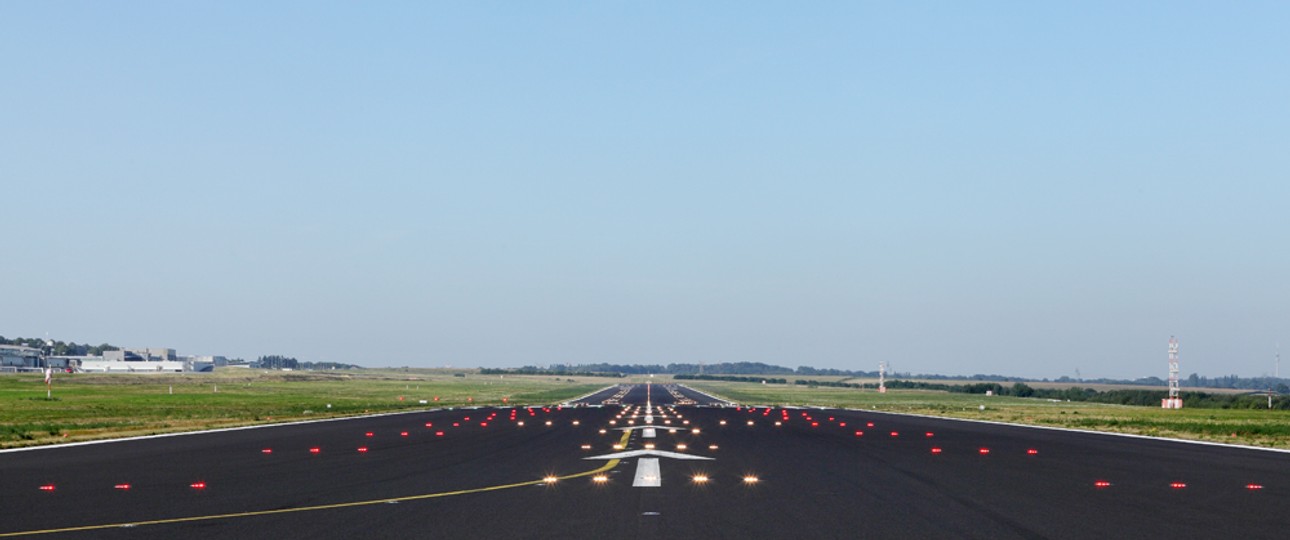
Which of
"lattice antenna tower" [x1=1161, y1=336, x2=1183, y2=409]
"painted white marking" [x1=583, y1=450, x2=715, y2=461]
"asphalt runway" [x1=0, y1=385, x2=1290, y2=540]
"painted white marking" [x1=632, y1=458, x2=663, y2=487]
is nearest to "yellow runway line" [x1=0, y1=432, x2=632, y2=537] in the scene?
"asphalt runway" [x1=0, y1=385, x2=1290, y2=540]

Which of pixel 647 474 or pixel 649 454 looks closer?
pixel 647 474

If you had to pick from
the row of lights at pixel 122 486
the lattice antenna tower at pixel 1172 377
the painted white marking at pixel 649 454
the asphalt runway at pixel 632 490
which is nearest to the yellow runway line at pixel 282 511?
the asphalt runway at pixel 632 490

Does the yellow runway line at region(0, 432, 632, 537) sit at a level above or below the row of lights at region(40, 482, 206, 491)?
above

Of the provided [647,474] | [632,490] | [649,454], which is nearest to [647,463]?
[647,474]

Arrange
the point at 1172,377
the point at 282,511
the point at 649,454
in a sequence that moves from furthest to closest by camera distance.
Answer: the point at 1172,377, the point at 649,454, the point at 282,511

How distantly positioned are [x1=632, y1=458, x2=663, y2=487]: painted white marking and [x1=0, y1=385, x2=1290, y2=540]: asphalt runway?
0.15 m

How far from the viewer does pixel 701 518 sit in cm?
1349

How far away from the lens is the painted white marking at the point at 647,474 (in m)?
17.8

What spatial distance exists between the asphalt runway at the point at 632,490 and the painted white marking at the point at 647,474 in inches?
6.0

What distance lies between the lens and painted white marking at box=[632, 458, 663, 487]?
703 inches

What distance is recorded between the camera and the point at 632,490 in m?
16.8

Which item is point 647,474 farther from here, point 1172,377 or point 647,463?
point 1172,377

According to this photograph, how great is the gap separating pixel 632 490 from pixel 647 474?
274 cm

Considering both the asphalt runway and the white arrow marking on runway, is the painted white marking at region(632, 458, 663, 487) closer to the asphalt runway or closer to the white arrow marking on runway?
the white arrow marking on runway
